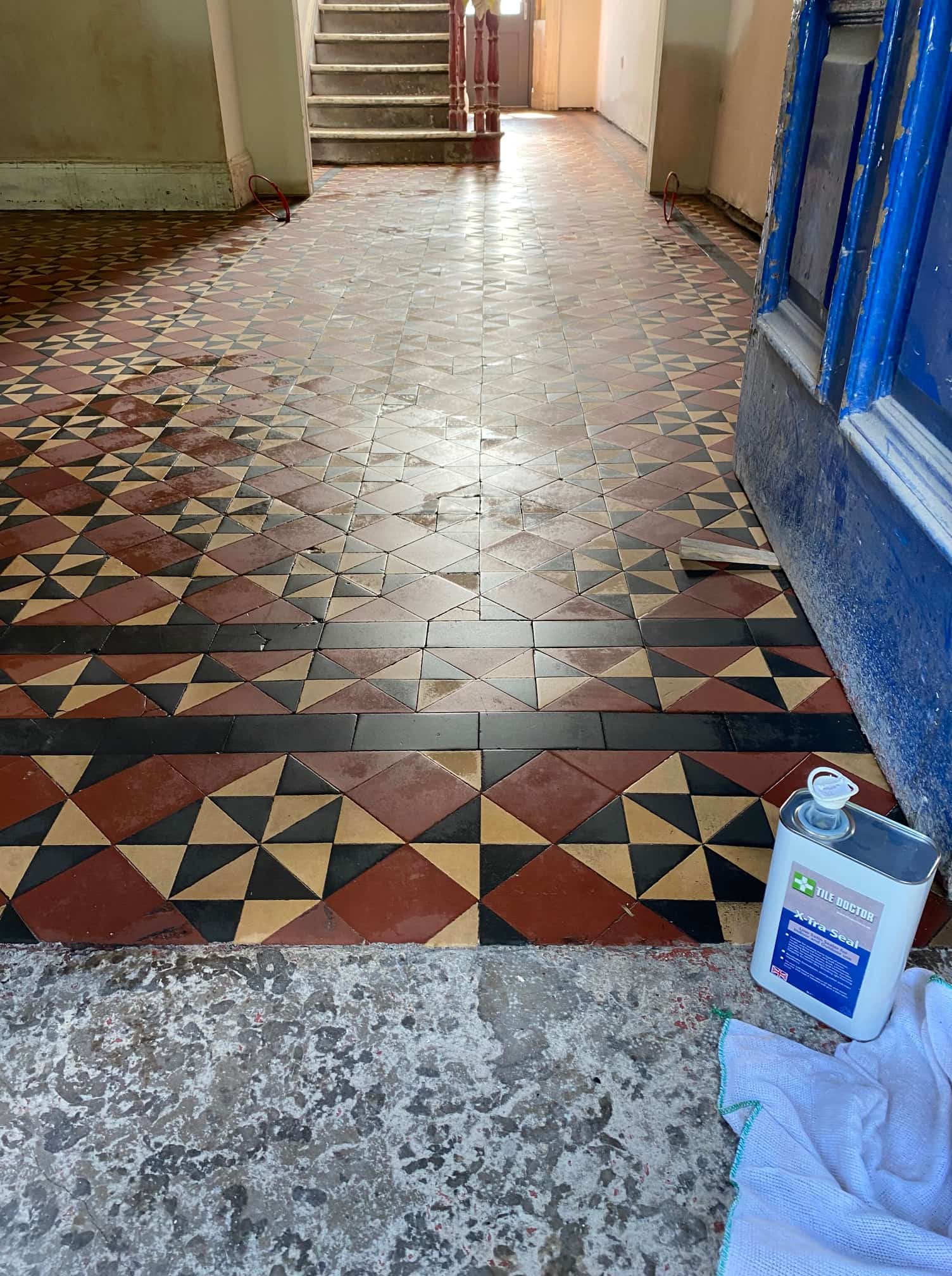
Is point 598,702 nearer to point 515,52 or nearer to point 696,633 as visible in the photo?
point 696,633

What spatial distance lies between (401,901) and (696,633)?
1.36 meters

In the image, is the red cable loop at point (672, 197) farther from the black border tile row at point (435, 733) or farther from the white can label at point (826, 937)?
the white can label at point (826, 937)

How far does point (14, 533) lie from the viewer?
3572 mm

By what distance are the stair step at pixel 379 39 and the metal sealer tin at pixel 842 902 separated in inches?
480

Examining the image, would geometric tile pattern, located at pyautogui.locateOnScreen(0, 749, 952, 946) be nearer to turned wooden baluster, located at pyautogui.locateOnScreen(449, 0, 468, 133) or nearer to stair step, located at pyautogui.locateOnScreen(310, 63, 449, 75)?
turned wooden baluster, located at pyautogui.locateOnScreen(449, 0, 468, 133)

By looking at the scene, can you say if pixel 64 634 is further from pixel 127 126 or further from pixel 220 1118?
pixel 127 126

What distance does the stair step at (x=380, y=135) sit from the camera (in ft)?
36.2

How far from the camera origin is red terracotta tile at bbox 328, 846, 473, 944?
1.98 meters

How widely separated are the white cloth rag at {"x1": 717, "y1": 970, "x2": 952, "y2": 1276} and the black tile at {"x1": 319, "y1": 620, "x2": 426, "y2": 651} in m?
1.54

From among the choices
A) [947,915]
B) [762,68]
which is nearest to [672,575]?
[947,915]

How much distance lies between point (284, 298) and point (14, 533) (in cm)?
343

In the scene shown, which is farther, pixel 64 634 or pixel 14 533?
pixel 14 533

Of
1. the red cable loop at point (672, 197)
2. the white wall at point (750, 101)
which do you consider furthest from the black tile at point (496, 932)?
the red cable loop at point (672, 197)

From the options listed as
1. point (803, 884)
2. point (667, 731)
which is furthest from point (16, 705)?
point (803, 884)
